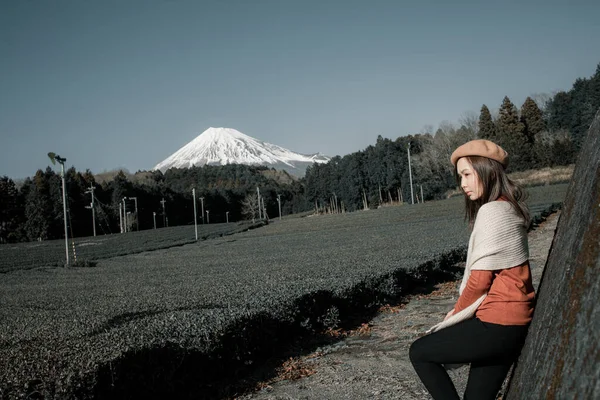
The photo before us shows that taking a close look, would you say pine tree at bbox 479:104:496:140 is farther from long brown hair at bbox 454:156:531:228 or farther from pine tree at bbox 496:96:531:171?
long brown hair at bbox 454:156:531:228

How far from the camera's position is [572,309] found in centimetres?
109

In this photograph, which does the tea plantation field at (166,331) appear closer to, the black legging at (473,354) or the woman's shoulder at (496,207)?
the black legging at (473,354)

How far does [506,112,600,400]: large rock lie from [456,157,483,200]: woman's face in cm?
82

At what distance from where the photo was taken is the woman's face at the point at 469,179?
234cm

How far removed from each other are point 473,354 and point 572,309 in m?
1.02

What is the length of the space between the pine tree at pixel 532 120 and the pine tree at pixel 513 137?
1953mm

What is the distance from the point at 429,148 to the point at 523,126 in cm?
1618

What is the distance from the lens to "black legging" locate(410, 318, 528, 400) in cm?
201

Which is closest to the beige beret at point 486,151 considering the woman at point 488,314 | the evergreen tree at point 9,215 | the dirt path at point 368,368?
the woman at point 488,314

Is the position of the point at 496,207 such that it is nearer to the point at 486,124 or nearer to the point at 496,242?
the point at 496,242

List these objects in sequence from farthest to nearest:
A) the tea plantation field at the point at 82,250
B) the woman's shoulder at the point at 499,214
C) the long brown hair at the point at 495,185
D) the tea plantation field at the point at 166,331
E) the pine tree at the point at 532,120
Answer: the pine tree at the point at 532,120 < the tea plantation field at the point at 82,250 < the tea plantation field at the point at 166,331 < the long brown hair at the point at 495,185 < the woman's shoulder at the point at 499,214

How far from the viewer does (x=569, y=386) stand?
1.02 metres

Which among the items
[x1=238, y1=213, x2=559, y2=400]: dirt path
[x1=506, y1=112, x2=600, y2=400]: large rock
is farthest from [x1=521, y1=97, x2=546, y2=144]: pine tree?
[x1=506, y1=112, x2=600, y2=400]: large rock

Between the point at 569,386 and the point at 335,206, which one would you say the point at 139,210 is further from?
the point at 569,386
